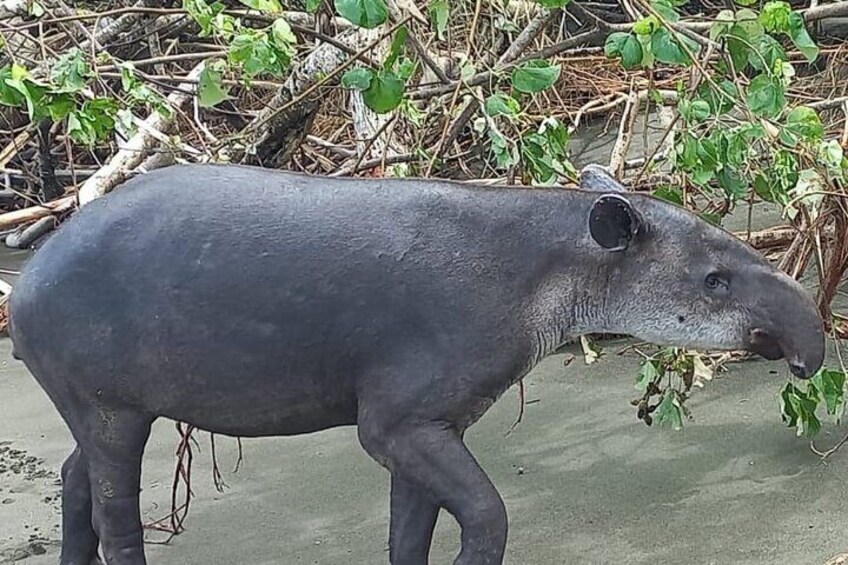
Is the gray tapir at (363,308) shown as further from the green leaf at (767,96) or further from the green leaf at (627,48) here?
the green leaf at (767,96)

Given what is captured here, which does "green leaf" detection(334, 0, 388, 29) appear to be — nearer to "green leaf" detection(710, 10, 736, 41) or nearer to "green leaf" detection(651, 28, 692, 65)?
"green leaf" detection(651, 28, 692, 65)

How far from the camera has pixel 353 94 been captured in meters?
5.93

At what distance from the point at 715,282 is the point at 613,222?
0.26m

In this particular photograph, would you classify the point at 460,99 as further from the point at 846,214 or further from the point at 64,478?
the point at 64,478

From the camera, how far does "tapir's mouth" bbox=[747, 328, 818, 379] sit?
2.79 m

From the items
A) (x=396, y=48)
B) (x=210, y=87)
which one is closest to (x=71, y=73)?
(x=210, y=87)

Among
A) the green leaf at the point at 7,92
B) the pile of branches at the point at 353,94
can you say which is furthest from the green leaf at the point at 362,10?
the green leaf at the point at 7,92

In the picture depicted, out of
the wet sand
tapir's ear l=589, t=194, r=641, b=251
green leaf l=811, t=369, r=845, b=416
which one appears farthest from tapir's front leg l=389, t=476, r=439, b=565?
green leaf l=811, t=369, r=845, b=416

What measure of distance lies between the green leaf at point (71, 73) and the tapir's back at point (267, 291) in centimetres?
79

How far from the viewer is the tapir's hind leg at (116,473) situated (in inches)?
112

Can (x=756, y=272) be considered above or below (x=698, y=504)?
above

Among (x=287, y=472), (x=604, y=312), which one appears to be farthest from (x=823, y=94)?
(x=604, y=312)

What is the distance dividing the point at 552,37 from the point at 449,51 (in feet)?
4.58

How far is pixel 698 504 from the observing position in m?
3.81
